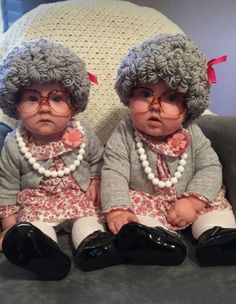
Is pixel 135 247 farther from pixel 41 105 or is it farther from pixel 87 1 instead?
pixel 87 1

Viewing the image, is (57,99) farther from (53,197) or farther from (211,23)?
(211,23)

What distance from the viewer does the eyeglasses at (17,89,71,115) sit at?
95cm

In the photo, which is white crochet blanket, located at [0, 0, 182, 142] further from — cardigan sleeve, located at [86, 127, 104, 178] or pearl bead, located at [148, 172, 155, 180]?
pearl bead, located at [148, 172, 155, 180]

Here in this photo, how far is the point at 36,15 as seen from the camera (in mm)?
1200

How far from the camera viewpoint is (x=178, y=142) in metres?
1.04

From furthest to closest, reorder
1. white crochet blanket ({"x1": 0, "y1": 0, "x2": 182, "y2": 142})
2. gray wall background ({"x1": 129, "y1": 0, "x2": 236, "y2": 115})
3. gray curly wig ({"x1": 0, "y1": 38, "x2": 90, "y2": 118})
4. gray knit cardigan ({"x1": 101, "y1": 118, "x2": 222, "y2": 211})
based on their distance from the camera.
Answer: gray wall background ({"x1": 129, "y1": 0, "x2": 236, "y2": 115}), white crochet blanket ({"x1": 0, "y1": 0, "x2": 182, "y2": 142}), gray knit cardigan ({"x1": 101, "y1": 118, "x2": 222, "y2": 211}), gray curly wig ({"x1": 0, "y1": 38, "x2": 90, "y2": 118})

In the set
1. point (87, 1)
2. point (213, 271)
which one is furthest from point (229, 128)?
point (87, 1)

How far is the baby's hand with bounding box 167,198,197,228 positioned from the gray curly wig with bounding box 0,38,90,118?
34 cm

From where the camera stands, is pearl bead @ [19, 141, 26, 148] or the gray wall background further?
the gray wall background

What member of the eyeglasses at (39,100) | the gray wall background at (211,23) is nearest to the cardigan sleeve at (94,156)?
the eyeglasses at (39,100)

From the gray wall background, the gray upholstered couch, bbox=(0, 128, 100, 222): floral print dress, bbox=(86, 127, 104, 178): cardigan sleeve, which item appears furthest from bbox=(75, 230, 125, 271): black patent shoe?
the gray wall background

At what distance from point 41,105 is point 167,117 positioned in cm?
28

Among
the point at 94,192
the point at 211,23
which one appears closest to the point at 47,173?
the point at 94,192

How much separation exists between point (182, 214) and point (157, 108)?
0.81 feet
